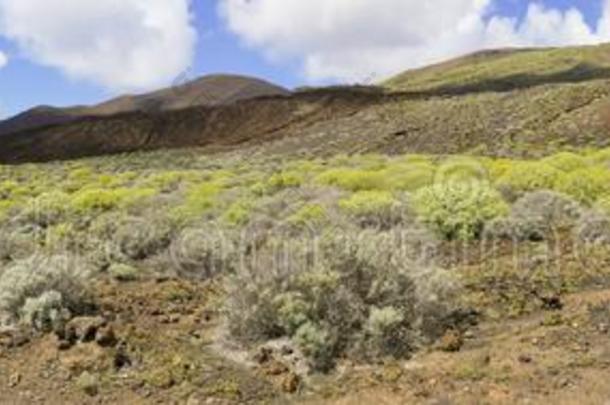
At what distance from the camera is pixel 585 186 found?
17891 mm

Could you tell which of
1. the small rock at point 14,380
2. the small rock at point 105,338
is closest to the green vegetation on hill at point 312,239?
the small rock at point 105,338

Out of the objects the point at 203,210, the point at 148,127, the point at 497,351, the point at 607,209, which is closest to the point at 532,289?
the point at 497,351

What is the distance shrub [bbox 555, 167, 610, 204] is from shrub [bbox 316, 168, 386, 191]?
459 centimetres

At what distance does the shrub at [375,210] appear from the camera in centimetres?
1636

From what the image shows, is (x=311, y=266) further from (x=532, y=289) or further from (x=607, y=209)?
(x=607, y=209)

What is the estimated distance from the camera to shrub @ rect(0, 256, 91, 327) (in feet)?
34.0

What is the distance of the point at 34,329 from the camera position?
1033 cm

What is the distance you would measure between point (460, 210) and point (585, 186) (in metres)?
3.56

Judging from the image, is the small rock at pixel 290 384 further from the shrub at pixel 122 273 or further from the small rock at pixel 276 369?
the shrub at pixel 122 273

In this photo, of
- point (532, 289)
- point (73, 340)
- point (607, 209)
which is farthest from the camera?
point (607, 209)

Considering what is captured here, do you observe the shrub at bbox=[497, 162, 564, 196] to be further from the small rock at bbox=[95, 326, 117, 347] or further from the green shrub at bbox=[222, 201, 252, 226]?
the small rock at bbox=[95, 326, 117, 347]

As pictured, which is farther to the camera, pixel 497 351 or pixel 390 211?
pixel 390 211

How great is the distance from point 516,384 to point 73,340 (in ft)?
13.3

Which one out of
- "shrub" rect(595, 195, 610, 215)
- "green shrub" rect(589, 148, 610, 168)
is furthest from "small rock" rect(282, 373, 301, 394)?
"green shrub" rect(589, 148, 610, 168)
